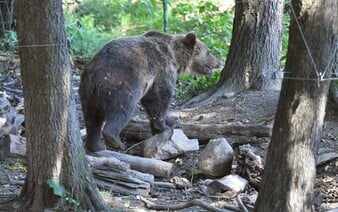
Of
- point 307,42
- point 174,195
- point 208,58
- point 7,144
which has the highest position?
point 307,42

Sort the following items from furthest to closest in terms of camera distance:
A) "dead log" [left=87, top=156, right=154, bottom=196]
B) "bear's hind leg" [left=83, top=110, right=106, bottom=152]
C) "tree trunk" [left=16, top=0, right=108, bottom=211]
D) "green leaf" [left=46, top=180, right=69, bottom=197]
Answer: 1. "bear's hind leg" [left=83, top=110, right=106, bottom=152]
2. "dead log" [left=87, top=156, right=154, bottom=196]
3. "green leaf" [left=46, top=180, right=69, bottom=197]
4. "tree trunk" [left=16, top=0, right=108, bottom=211]

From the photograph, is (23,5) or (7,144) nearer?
(23,5)

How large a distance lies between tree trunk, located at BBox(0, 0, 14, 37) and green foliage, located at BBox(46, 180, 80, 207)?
7.51 meters

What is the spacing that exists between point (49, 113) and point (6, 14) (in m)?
8.02

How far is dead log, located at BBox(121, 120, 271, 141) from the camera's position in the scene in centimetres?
764

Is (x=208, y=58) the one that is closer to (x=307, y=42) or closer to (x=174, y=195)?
(x=174, y=195)

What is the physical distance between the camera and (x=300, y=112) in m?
4.41

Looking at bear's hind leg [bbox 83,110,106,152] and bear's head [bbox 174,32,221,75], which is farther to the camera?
bear's head [bbox 174,32,221,75]

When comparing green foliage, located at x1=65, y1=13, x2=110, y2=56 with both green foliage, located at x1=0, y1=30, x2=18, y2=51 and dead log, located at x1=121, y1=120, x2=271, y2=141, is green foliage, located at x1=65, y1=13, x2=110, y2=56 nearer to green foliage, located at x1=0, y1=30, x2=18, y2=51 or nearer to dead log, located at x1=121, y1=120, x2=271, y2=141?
green foliage, located at x1=0, y1=30, x2=18, y2=51

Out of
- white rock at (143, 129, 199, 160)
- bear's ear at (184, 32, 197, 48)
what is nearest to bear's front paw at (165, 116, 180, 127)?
white rock at (143, 129, 199, 160)

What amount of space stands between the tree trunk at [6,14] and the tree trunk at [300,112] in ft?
28.3

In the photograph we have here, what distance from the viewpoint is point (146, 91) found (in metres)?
8.25

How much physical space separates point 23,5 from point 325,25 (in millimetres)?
2348

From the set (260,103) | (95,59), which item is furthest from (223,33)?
(95,59)
